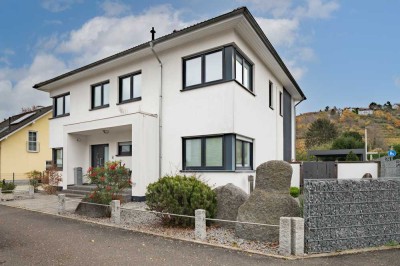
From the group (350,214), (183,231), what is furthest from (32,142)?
(350,214)

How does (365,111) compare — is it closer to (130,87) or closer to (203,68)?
(130,87)

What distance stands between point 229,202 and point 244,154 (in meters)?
4.48

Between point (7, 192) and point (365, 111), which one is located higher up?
point (365, 111)

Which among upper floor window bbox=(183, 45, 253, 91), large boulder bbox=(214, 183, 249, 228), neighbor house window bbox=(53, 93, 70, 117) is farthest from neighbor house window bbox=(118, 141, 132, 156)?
large boulder bbox=(214, 183, 249, 228)

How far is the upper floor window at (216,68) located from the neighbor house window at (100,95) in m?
5.29

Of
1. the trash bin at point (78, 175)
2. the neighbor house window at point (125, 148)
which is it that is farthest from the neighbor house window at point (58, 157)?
the neighbor house window at point (125, 148)

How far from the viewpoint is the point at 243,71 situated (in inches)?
506

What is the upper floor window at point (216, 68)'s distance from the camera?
455 inches

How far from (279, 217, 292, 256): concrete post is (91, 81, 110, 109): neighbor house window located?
12028mm

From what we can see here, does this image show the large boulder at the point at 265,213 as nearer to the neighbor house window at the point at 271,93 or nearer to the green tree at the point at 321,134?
the neighbor house window at the point at 271,93

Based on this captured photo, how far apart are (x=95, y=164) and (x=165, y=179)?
9629 millimetres

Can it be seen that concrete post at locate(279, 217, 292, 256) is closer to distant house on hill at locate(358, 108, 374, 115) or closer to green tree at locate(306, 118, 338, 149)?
green tree at locate(306, 118, 338, 149)

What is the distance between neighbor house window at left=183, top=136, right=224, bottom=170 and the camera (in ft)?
38.5

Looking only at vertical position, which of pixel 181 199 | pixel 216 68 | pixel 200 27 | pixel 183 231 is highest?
pixel 200 27
